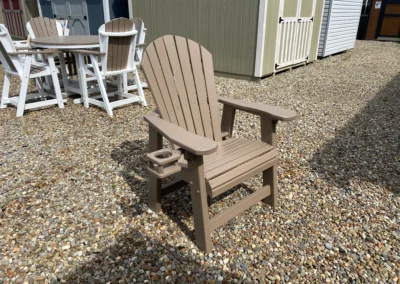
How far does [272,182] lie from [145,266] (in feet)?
2.98

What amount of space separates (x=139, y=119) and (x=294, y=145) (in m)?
1.74

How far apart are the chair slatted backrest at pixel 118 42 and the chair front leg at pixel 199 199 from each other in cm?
245

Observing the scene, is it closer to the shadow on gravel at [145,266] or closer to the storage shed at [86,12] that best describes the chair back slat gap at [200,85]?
the shadow on gravel at [145,266]

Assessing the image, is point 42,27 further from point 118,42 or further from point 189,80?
point 189,80

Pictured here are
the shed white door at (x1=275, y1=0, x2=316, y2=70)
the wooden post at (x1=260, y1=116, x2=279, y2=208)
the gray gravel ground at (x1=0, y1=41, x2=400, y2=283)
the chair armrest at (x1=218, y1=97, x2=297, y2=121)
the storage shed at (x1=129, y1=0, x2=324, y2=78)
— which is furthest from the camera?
the shed white door at (x1=275, y1=0, x2=316, y2=70)

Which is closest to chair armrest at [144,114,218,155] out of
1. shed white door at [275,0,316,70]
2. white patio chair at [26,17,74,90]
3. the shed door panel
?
white patio chair at [26,17,74,90]

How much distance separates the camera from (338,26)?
812cm

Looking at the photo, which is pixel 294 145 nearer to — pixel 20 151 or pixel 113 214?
pixel 113 214

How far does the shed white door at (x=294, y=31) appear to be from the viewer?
5645mm

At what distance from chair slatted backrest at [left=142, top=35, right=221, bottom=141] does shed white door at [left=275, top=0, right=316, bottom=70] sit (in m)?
3.97

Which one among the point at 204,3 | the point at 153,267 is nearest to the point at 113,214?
the point at 153,267

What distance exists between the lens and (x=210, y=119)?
83.1 inches

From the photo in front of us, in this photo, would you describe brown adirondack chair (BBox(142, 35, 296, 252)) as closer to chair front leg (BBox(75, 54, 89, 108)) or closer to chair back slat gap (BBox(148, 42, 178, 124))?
chair back slat gap (BBox(148, 42, 178, 124))

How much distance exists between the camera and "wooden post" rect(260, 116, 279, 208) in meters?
1.91
